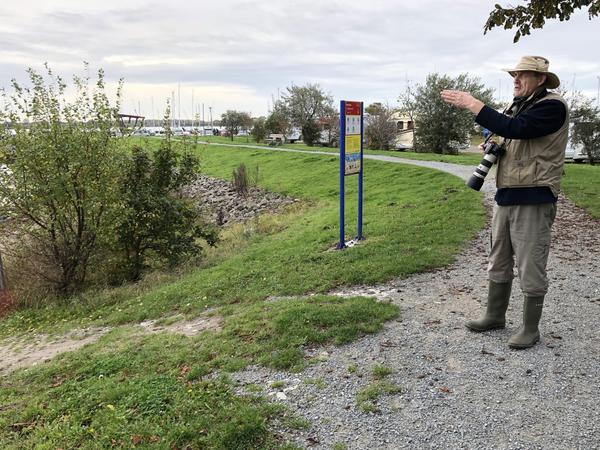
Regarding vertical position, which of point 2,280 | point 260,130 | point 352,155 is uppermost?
point 260,130

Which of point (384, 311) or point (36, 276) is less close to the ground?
point (384, 311)

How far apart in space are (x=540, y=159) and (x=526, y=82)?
25.6 inches

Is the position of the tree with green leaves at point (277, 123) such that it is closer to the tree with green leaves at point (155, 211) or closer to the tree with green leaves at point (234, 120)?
the tree with green leaves at point (234, 120)

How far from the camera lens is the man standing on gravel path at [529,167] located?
3.94 m

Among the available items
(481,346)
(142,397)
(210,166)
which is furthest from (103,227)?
(210,166)

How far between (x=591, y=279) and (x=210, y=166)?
34.7m

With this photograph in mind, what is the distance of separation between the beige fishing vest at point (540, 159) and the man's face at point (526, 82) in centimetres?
14

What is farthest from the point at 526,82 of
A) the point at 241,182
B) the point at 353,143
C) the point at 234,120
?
the point at 234,120

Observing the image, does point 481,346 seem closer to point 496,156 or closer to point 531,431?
point 531,431

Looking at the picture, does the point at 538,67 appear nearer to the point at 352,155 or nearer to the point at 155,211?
the point at 352,155

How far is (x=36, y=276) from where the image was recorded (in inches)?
437

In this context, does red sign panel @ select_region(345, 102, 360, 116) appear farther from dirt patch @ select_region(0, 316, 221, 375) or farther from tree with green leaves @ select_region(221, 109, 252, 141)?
tree with green leaves @ select_region(221, 109, 252, 141)

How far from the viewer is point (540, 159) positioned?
407 centimetres

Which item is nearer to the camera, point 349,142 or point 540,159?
point 540,159
